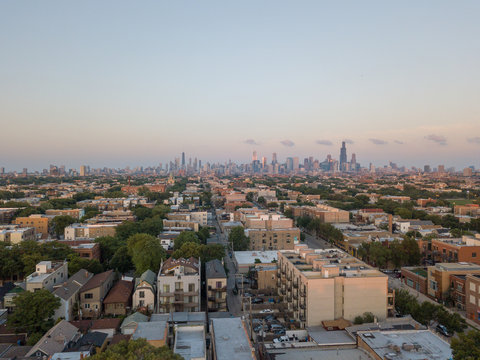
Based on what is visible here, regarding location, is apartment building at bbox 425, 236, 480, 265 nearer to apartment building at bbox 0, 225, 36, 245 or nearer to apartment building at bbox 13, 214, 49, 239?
apartment building at bbox 0, 225, 36, 245

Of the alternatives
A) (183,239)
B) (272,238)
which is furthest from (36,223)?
(272,238)

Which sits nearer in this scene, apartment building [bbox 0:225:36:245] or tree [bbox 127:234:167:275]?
tree [bbox 127:234:167:275]

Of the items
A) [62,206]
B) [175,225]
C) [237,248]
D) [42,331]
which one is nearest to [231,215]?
[175,225]

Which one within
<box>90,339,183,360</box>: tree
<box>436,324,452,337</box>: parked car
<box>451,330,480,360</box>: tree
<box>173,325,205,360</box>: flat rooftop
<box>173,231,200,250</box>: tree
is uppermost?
<box>90,339,183,360</box>: tree

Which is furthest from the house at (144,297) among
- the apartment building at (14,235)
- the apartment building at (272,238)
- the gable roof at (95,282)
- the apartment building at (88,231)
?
the apartment building at (88,231)

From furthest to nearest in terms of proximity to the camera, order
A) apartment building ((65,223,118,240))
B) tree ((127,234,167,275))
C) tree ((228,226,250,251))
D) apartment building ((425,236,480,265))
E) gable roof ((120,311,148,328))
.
Answer: apartment building ((65,223,118,240)) < tree ((228,226,250,251)) < apartment building ((425,236,480,265)) < tree ((127,234,167,275)) < gable roof ((120,311,148,328))

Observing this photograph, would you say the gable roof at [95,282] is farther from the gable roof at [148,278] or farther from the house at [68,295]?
the gable roof at [148,278]

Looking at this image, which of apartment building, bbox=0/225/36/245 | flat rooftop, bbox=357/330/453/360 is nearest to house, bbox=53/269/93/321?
flat rooftop, bbox=357/330/453/360
